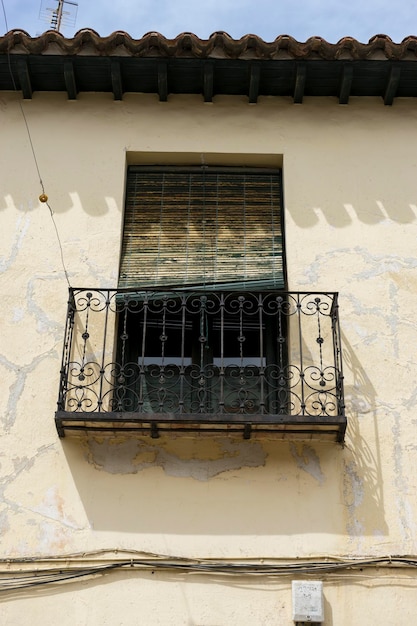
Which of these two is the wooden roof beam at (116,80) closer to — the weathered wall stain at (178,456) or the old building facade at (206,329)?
the old building facade at (206,329)

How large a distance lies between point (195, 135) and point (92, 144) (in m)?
1.03

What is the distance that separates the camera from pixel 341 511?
22.3ft

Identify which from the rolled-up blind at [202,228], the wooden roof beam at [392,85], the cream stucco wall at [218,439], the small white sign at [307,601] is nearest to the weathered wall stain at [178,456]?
the cream stucco wall at [218,439]

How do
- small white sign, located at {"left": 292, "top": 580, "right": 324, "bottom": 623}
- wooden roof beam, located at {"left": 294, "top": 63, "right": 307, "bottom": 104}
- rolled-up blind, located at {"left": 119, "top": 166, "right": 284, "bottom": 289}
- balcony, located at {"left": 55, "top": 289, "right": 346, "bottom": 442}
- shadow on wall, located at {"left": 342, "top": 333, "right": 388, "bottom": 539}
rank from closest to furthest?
small white sign, located at {"left": 292, "top": 580, "right": 324, "bottom": 623}, shadow on wall, located at {"left": 342, "top": 333, "right": 388, "bottom": 539}, balcony, located at {"left": 55, "top": 289, "right": 346, "bottom": 442}, rolled-up blind, located at {"left": 119, "top": 166, "right": 284, "bottom": 289}, wooden roof beam, located at {"left": 294, "top": 63, "right": 307, "bottom": 104}

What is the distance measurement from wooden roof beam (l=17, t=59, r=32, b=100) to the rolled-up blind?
131cm

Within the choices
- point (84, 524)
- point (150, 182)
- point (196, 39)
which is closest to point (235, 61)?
point (196, 39)

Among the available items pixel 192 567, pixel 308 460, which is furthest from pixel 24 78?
pixel 192 567

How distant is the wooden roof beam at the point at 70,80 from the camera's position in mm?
8562

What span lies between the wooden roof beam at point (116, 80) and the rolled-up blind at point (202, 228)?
0.77 m

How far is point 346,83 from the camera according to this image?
8.65 metres

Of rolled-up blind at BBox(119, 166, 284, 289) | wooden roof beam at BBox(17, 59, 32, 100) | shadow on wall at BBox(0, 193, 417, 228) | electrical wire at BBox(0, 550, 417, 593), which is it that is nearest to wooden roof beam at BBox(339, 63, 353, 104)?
rolled-up blind at BBox(119, 166, 284, 289)

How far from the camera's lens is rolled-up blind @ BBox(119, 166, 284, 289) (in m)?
A: 8.03

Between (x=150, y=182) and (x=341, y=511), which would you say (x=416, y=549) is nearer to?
(x=341, y=511)

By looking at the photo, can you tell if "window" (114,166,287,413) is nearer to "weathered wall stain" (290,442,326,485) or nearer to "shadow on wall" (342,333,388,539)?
"weathered wall stain" (290,442,326,485)
